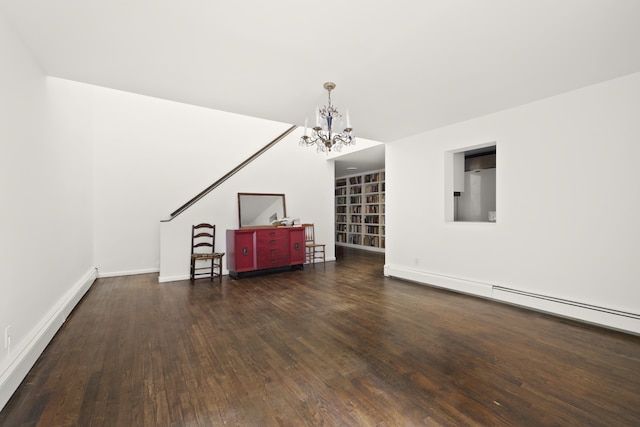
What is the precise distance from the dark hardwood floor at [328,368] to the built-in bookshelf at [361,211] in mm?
4827

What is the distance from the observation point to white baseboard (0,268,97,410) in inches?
66.5

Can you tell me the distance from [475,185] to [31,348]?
6.03m

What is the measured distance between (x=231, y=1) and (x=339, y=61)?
1.00 m

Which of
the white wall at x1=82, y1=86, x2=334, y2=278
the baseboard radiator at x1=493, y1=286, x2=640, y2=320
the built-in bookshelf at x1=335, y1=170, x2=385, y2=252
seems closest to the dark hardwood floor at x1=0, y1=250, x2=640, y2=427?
the baseboard radiator at x1=493, y1=286, x2=640, y2=320

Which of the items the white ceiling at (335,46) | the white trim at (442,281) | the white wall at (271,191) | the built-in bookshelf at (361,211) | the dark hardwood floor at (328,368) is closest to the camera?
the dark hardwood floor at (328,368)

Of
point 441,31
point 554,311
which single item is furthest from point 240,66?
point 554,311

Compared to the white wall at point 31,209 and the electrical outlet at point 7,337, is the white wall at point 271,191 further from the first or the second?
the electrical outlet at point 7,337

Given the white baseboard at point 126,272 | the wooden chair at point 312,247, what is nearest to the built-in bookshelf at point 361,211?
the wooden chair at point 312,247

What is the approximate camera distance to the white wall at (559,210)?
8.87 ft

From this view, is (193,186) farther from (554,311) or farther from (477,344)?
(554,311)

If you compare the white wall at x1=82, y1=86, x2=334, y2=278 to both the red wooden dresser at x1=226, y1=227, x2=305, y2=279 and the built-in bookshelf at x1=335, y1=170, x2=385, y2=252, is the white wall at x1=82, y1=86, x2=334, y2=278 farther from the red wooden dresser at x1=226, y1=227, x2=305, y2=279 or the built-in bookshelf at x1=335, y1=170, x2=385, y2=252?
the built-in bookshelf at x1=335, y1=170, x2=385, y2=252

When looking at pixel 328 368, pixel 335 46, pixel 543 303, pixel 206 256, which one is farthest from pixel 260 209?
pixel 543 303

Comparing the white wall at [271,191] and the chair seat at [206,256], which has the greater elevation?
the white wall at [271,191]

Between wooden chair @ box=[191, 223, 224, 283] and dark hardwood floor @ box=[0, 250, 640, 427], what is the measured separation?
150cm
